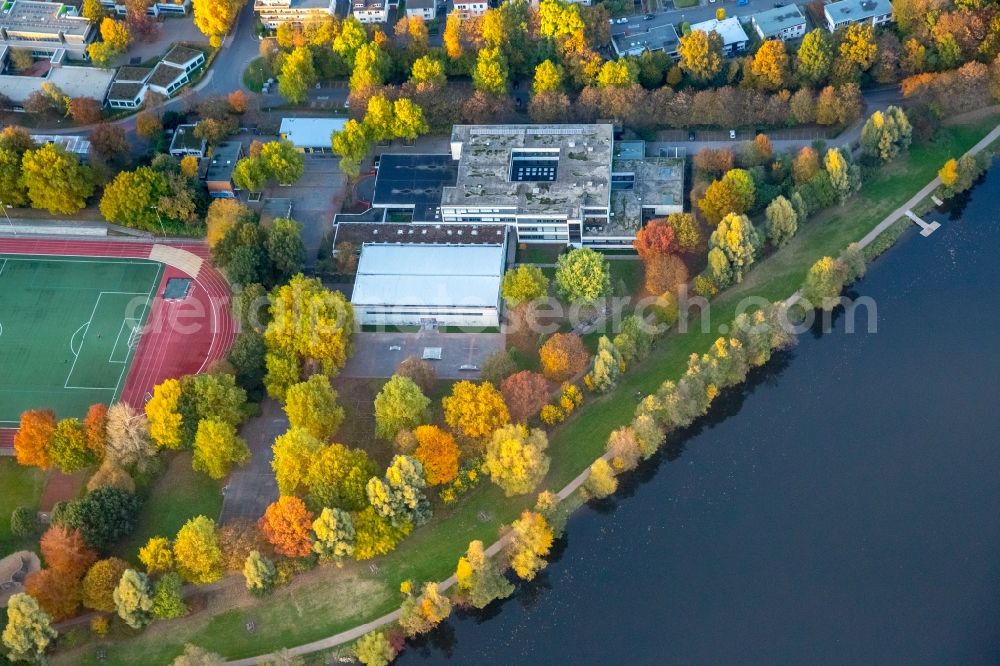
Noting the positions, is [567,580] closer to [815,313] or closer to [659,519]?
[659,519]

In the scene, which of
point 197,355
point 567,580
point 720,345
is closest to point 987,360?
point 720,345

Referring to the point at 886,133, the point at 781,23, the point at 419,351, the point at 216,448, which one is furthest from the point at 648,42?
the point at 216,448

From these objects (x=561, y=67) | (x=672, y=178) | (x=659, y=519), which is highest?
(x=561, y=67)

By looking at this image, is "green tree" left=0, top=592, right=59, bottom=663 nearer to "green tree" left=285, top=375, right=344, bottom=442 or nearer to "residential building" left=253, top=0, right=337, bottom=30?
"green tree" left=285, top=375, right=344, bottom=442

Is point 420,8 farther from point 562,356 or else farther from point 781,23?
point 562,356

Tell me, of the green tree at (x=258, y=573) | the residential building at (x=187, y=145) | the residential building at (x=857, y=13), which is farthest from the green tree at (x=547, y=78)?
the green tree at (x=258, y=573)
